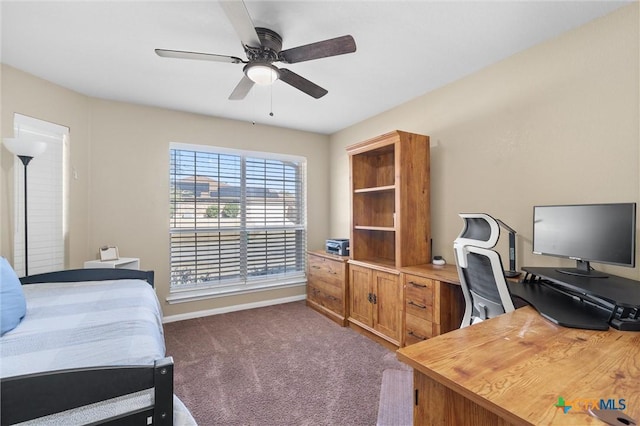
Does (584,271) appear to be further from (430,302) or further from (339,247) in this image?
(339,247)

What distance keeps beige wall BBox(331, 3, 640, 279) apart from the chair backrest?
0.73m

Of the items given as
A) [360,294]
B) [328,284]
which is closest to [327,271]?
[328,284]

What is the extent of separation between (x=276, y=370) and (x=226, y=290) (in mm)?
1676

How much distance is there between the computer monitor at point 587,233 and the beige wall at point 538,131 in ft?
0.83

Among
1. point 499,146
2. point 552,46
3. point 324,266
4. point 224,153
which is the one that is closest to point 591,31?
point 552,46

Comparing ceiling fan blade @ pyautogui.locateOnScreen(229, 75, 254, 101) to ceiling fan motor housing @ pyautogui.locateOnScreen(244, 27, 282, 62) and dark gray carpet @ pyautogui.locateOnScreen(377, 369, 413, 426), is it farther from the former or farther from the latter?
dark gray carpet @ pyautogui.locateOnScreen(377, 369, 413, 426)

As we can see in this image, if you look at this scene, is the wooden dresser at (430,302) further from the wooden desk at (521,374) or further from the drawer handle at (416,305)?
the wooden desk at (521,374)

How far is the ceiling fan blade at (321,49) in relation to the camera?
5.21 ft

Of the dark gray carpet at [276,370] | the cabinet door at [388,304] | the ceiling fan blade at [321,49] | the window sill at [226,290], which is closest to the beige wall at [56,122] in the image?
the window sill at [226,290]

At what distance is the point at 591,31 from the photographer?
6.10ft

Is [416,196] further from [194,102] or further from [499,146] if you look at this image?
[194,102]

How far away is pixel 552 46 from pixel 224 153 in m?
3.48

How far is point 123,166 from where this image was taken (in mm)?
3215

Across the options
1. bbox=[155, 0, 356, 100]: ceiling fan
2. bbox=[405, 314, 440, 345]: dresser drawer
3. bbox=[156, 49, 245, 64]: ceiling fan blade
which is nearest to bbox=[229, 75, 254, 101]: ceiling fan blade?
bbox=[155, 0, 356, 100]: ceiling fan
